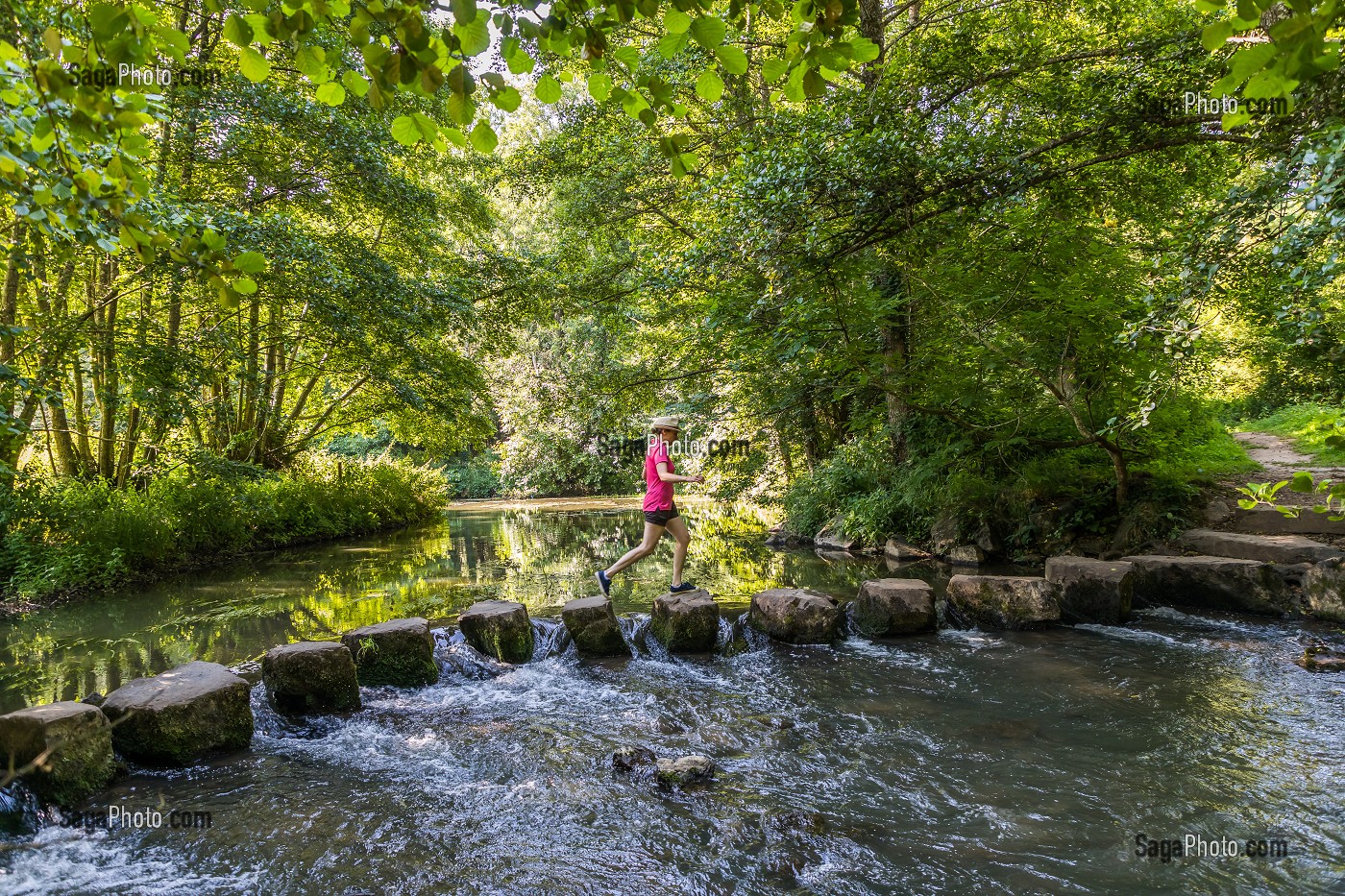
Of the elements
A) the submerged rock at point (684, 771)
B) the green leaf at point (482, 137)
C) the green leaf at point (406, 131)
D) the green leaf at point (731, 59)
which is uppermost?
the green leaf at point (731, 59)

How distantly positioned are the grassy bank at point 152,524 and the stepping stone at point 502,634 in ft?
18.3

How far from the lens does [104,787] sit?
4219 millimetres

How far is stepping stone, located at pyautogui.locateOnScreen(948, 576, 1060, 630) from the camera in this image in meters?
7.20

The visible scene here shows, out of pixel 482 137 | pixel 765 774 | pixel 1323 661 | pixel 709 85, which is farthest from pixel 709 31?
pixel 1323 661

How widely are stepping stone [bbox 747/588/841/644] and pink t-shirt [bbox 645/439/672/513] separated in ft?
5.24

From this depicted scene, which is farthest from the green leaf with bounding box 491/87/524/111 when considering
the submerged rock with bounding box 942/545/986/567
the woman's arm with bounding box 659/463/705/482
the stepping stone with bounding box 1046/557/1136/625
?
the submerged rock with bounding box 942/545/986/567

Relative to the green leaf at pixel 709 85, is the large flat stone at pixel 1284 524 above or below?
below

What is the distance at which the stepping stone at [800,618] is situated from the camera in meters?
7.05

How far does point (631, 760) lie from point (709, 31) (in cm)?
405

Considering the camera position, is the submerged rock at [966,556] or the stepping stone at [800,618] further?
the submerged rock at [966,556]

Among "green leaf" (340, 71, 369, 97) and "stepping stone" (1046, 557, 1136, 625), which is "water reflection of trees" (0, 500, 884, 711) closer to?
"stepping stone" (1046, 557, 1136, 625)

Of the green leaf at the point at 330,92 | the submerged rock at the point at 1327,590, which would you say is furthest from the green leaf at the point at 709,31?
the submerged rock at the point at 1327,590

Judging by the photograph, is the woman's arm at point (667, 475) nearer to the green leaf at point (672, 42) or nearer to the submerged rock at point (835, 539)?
the green leaf at point (672, 42)

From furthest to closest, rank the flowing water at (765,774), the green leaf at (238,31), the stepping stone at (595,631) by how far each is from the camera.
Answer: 1. the stepping stone at (595,631)
2. the flowing water at (765,774)
3. the green leaf at (238,31)
